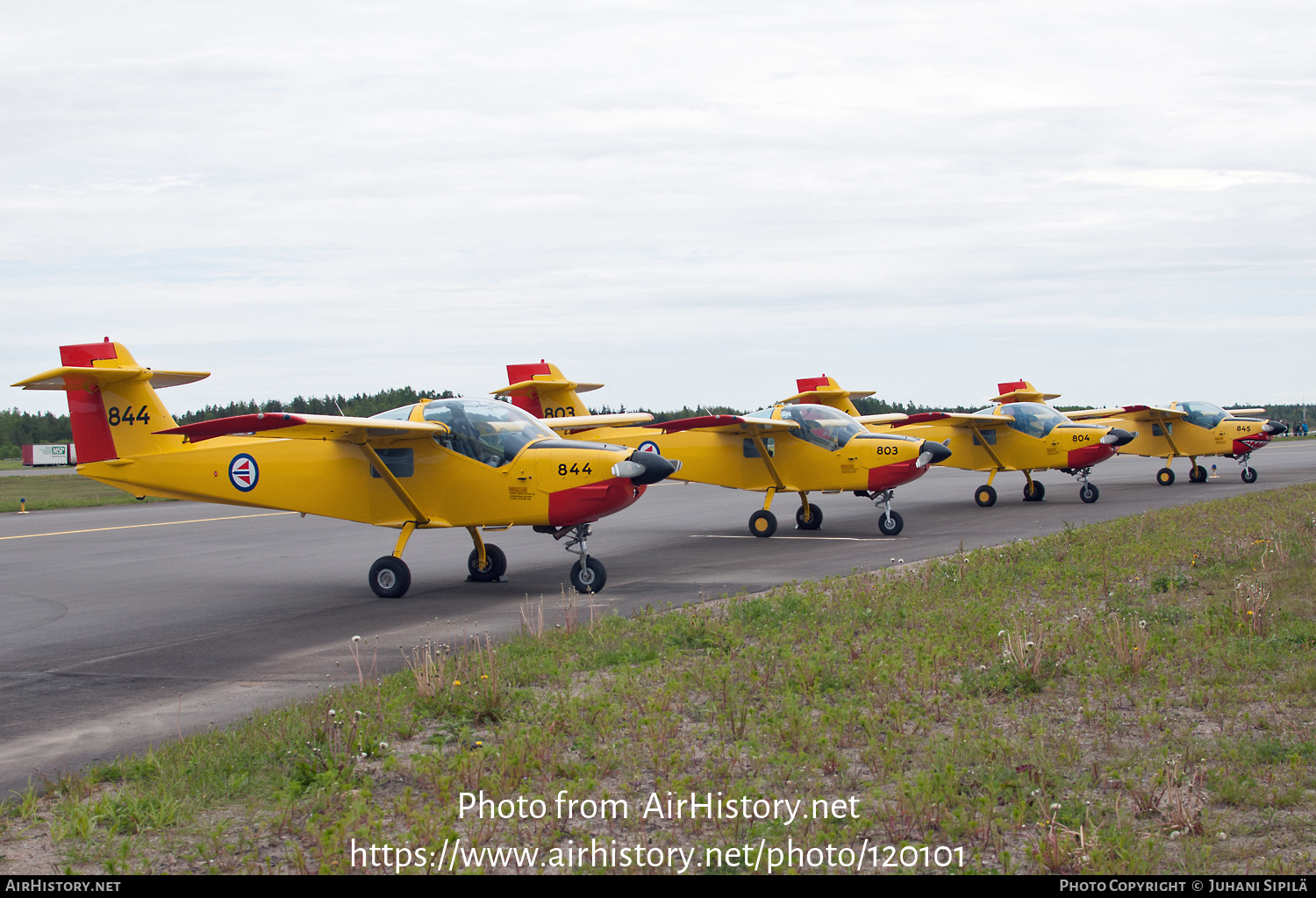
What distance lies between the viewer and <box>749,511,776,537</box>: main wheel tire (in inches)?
766

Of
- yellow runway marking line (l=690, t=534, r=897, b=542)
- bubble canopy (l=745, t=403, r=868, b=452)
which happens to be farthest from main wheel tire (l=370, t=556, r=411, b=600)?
bubble canopy (l=745, t=403, r=868, b=452)

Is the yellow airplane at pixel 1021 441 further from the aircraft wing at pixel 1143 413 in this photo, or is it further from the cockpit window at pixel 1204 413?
the cockpit window at pixel 1204 413

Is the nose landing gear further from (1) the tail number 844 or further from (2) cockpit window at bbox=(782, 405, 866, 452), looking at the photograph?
(1) the tail number 844

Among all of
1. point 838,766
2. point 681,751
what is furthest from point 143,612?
point 838,766

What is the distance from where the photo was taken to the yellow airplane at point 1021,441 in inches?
993

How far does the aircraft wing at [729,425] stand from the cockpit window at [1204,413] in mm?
16927

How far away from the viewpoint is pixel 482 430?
44.0 ft

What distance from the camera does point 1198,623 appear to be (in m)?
8.47

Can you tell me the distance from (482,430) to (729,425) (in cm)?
670

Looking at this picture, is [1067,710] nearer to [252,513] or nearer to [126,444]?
[126,444]

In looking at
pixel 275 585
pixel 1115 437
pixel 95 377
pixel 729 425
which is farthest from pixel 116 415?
pixel 1115 437

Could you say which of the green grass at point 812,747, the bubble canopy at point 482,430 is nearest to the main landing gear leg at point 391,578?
the bubble canopy at point 482,430

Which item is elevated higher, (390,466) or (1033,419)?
(390,466)

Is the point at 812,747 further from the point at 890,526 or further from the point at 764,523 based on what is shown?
the point at 890,526
